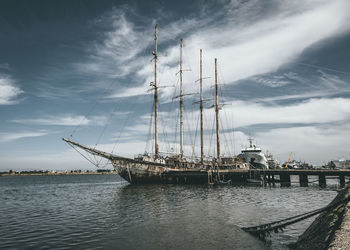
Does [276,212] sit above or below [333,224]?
below

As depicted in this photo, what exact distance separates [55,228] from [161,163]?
33.3 metres

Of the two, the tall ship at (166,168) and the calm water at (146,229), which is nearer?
the calm water at (146,229)

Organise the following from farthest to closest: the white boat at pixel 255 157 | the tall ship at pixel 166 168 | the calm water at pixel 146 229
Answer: the white boat at pixel 255 157 → the tall ship at pixel 166 168 → the calm water at pixel 146 229

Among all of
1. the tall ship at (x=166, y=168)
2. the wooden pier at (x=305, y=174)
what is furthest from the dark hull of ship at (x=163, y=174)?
the wooden pier at (x=305, y=174)

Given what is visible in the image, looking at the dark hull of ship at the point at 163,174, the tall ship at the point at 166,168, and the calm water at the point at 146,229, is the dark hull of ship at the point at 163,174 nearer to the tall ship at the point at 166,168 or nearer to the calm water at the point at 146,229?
the tall ship at the point at 166,168

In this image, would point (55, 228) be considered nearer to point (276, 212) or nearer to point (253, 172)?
point (276, 212)

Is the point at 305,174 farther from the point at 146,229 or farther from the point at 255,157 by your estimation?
the point at 146,229

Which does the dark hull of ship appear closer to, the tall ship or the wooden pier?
the tall ship

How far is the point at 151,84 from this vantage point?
51500mm

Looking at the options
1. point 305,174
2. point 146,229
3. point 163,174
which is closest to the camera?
point 146,229

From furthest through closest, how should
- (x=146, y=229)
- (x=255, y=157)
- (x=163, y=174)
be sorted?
(x=255, y=157)
(x=163, y=174)
(x=146, y=229)

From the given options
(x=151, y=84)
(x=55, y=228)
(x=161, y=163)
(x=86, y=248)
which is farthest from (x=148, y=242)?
(x=151, y=84)

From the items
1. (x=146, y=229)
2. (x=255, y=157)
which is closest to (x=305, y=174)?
(x=255, y=157)

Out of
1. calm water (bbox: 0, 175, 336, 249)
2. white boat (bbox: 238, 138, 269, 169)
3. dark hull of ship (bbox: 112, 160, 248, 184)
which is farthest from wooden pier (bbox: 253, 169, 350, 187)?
calm water (bbox: 0, 175, 336, 249)
